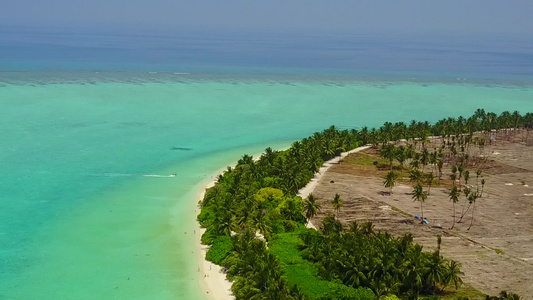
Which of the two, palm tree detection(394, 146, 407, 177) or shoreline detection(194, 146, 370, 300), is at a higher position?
palm tree detection(394, 146, 407, 177)

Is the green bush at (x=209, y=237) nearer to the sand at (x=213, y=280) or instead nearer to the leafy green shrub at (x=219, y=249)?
the sand at (x=213, y=280)

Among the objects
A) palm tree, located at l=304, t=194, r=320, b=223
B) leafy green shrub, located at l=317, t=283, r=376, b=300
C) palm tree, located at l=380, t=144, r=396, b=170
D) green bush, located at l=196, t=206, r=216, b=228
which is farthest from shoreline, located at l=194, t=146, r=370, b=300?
palm tree, located at l=380, t=144, r=396, b=170

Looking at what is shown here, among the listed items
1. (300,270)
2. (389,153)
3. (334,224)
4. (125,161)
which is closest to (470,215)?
(389,153)

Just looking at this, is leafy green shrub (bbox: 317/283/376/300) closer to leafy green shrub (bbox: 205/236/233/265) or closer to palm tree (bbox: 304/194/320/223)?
leafy green shrub (bbox: 205/236/233/265)

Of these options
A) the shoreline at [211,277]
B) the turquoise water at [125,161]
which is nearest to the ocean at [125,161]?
the turquoise water at [125,161]

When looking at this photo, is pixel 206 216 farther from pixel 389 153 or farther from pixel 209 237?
pixel 389 153

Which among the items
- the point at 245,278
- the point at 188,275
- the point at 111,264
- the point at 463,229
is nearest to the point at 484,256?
the point at 463,229
